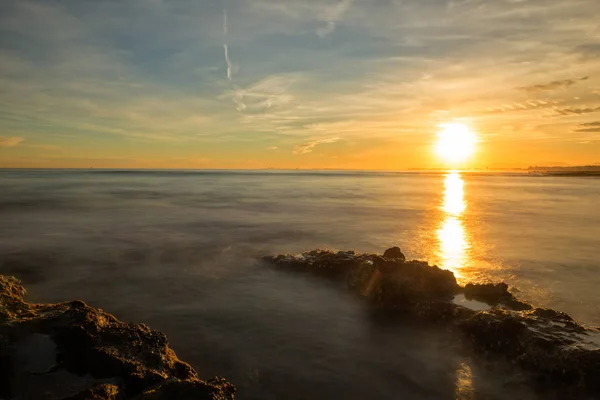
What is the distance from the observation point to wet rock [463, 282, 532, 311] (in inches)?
425

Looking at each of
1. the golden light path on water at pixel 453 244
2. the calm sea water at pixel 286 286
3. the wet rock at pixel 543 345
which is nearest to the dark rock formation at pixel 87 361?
the calm sea water at pixel 286 286

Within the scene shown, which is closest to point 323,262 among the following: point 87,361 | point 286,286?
point 286,286

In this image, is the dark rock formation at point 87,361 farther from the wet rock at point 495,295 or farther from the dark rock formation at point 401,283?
the wet rock at point 495,295

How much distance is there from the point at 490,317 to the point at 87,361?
901cm

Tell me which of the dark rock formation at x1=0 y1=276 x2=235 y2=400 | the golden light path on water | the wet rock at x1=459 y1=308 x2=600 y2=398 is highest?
the dark rock formation at x1=0 y1=276 x2=235 y2=400

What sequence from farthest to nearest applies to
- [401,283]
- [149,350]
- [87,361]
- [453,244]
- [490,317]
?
1. [453,244]
2. [401,283]
3. [490,317]
4. [149,350]
5. [87,361]

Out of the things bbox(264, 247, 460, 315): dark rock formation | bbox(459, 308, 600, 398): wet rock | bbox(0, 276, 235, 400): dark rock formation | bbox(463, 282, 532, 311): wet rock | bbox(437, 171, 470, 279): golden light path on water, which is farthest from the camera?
bbox(437, 171, 470, 279): golden light path on water

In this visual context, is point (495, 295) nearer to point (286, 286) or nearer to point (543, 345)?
point (543, 345)

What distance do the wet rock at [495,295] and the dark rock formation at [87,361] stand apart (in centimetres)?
862

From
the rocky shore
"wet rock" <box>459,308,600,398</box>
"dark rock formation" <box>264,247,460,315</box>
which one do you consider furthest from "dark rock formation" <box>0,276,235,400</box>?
"dark rock formation" <box>264,247,460,315</box>

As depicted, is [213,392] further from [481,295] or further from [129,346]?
[481,295]

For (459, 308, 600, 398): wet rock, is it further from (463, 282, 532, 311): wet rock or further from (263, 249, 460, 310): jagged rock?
(263, 249, 460, 310): jagged rock

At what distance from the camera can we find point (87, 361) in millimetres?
6348

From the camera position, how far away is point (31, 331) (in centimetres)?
686
